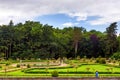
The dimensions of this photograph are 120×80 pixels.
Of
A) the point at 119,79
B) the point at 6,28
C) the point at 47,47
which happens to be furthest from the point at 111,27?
the point at 119,79

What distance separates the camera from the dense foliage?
2263 inches

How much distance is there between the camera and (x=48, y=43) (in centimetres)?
5878

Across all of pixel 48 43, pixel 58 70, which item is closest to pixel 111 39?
pixel 48 43

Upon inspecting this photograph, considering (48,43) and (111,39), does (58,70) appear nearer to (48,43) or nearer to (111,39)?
(48,43)

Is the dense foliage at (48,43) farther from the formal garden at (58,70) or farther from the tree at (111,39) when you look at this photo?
the formal garden at (58,70)

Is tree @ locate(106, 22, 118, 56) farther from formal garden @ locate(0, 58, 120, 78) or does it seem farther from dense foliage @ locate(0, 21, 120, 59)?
formal garden @ locate(0, 58, 120, 78)

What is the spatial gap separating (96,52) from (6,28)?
774 inches

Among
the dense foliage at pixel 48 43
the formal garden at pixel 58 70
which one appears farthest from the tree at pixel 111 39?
the formal garden at pixel 58 70

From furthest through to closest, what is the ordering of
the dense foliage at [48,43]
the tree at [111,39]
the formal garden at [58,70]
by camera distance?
the tree at [111,39] → the dense foliage at [48,43] → the formal garden at [58,70]

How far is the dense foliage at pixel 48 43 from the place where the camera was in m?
57.5

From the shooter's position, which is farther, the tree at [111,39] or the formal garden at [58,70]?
the tree at [111,39]

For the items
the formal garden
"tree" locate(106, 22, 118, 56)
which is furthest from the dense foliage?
the formal garden

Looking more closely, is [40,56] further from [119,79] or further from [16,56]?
[119,79]

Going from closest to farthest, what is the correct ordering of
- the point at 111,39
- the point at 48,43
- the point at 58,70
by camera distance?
1. the point at 58,70
2. the point at 48,43
3. the point at 111,39
